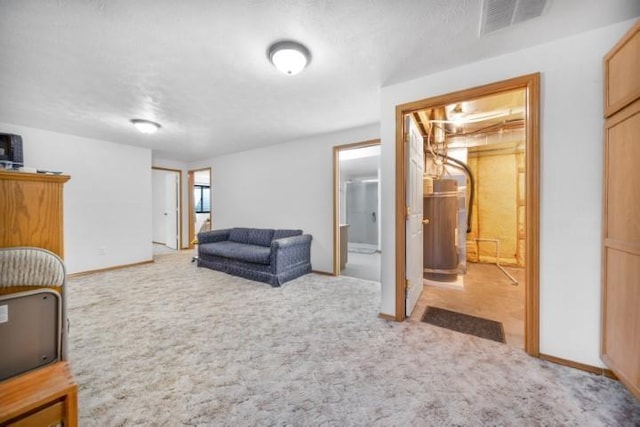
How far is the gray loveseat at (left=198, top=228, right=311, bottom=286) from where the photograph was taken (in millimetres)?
3445

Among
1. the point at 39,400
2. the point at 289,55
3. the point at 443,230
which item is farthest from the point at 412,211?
the point at 39,400

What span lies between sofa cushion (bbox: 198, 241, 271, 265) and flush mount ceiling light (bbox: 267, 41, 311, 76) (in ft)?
7.76

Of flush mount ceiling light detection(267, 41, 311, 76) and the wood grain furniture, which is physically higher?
flush mount ceiling light detection(267, 41, 311, 76)

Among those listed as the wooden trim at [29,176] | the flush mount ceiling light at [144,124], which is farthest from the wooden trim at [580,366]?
the flush mount ceiling light at [144,124]

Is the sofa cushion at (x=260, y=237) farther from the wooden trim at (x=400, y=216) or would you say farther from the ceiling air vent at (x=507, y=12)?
the ceiling air vent at (x=507, y=12)

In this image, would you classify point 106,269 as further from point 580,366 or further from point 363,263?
point 580,366

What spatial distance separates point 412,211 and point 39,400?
101 inches

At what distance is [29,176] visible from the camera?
1064mm

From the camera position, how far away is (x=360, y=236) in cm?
706

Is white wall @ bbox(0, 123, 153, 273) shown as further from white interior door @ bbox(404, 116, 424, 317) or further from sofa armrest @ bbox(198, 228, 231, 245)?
white interior door @ bbox(404, 116, 424, 317)

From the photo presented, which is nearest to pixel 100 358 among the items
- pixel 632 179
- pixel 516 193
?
pixel 632 179

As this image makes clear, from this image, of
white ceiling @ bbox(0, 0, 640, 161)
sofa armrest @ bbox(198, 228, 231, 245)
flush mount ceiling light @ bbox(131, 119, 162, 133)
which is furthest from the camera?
sofa armrest @ bbox(198, 228, 231, 245)

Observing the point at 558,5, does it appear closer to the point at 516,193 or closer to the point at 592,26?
the point at 592,26

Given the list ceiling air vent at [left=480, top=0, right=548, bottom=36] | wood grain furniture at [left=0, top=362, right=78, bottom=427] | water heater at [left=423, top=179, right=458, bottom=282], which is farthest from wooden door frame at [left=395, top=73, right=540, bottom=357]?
wood grain furniture at [left=0, top=362, right=78, bottom=427]
